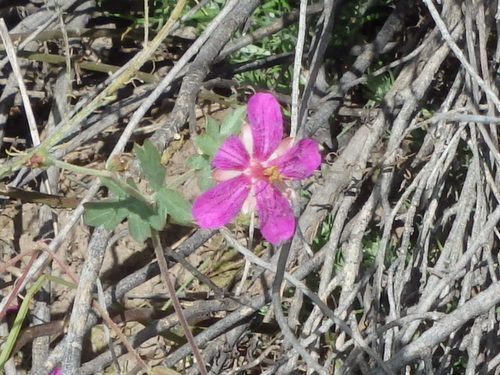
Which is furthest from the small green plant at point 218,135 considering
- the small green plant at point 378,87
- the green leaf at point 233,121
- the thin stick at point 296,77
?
Result: the small green plant at point 378,87

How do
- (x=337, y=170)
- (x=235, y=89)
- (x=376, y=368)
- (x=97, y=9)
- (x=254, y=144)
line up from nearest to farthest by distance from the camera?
(x=254, y=144) < (x=376, y=368) < (x=337, y=170) < (x=235, y=89) < (x=97, y=9)

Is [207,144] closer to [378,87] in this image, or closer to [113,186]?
[113,186]

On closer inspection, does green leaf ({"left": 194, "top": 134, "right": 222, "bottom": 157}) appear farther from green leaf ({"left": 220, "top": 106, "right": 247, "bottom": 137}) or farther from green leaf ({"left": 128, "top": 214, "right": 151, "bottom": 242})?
green leaf ({"left": 128, "top": 214, "right": 151, "bottom": 242})

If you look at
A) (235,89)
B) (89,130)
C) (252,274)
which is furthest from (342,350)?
(89,130)

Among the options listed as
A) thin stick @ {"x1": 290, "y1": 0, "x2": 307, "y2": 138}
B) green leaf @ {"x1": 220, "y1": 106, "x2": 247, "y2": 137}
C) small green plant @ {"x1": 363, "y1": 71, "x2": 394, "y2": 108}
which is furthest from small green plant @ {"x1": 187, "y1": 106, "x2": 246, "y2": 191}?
small green plant @ {"x1": 363, "y1": 71, "x2": 394, "y2": 108}

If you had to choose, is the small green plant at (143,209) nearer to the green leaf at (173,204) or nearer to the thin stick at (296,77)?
the green leaf at (173,204)

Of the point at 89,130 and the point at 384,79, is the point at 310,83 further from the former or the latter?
the point at 89,130

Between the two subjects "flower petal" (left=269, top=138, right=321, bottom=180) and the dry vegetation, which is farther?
the dry vegetation
